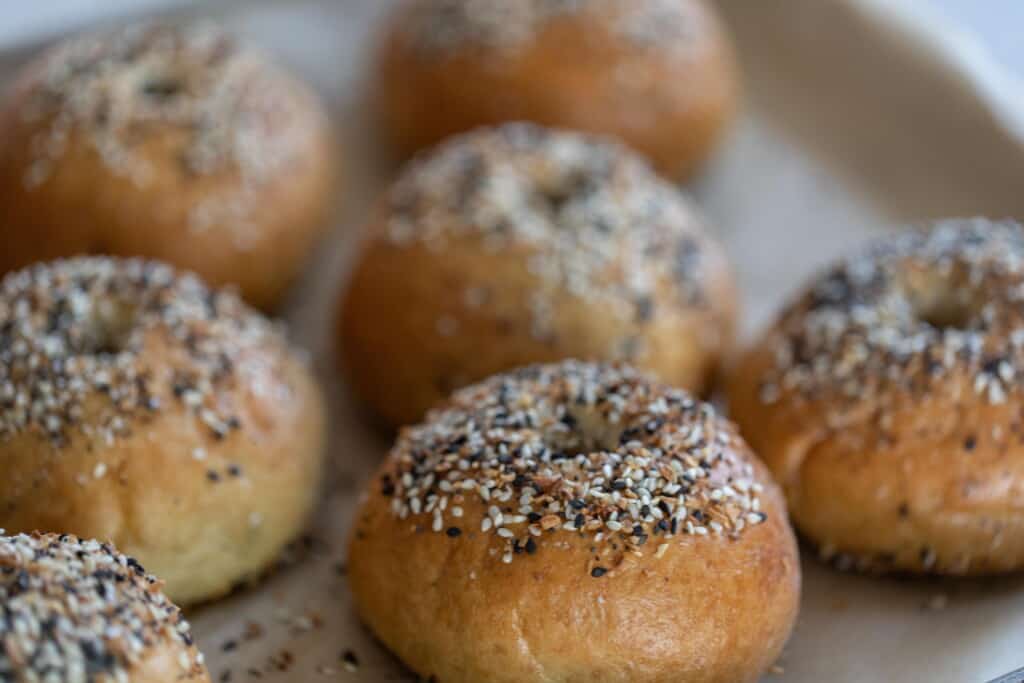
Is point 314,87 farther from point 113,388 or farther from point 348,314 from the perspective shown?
point 113,388


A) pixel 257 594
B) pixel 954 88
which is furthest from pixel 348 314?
pixel 954 88

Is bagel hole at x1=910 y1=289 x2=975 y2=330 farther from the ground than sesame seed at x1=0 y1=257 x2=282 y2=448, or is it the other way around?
bagel hole at x1=910 y1=289 x2=975 y2=330

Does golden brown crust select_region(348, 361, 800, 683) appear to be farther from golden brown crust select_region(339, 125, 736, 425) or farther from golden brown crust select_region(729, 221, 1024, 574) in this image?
golden brown crust select_region(339, 125, 736, 425)

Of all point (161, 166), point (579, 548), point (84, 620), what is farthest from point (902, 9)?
point (84, 620)

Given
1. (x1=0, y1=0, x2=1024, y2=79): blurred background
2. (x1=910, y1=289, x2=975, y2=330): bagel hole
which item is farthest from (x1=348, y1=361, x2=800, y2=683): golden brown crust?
(x1=0, y1=0, x2=1024, y2=79): blurred background

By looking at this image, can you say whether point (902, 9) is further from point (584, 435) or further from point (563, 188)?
point (584, 435)

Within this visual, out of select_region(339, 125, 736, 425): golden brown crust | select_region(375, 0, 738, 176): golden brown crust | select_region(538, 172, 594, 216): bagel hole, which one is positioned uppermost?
select_region(375, 0, 738, 176): golden brown crust
